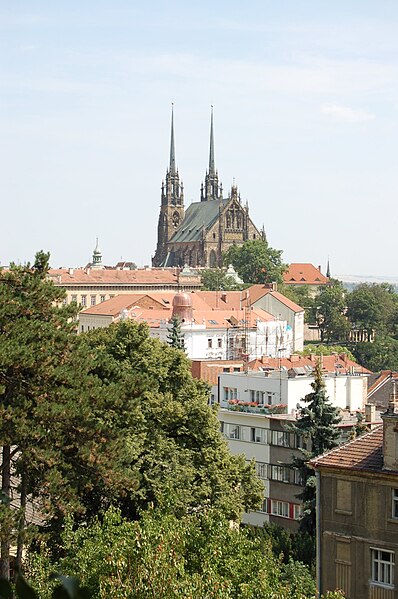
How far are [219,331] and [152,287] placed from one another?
50.1 metres

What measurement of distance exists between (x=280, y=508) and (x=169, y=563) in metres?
28.0

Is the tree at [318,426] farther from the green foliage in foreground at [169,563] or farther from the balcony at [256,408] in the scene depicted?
the green foliage in foreground at [169,563]

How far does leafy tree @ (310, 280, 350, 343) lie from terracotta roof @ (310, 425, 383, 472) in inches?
4484

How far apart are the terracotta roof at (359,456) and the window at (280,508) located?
17.2 m

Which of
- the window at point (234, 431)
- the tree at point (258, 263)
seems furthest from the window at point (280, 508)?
the tree at point (258, 263)

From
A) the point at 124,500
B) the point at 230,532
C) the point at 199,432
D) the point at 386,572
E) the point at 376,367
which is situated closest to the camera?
the point at 230,532

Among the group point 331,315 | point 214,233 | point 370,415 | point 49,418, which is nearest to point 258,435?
point 370,415

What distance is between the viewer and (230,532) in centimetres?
1959

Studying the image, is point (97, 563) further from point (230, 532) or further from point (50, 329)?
point (50, 329)

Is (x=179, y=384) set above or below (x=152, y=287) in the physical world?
below

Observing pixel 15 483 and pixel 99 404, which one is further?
pixel 15 483

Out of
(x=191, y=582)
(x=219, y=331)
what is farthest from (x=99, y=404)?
(x=219, y=331)

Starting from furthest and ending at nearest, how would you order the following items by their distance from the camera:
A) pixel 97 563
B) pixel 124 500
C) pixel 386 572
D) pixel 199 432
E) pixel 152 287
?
pixel 152 287
pixel 199 432
pixel 124 500
pixel 386 572
pixel 97 563

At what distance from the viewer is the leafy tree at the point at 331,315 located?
140 m
